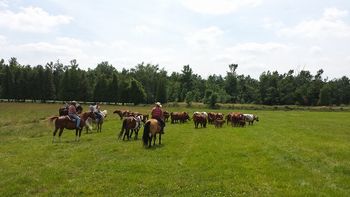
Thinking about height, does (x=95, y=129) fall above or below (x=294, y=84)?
below

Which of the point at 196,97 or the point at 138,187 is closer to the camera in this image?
the point at 138,187

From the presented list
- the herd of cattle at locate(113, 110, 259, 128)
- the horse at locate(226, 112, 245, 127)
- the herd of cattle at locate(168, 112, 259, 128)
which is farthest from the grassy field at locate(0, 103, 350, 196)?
the horse at locate(226, 112, 245, 127)

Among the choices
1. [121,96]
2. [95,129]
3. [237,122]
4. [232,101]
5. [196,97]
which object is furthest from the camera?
[232,101]

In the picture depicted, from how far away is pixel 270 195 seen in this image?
11.0m

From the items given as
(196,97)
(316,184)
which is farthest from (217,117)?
(196,97)

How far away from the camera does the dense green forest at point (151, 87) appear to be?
11775 cm

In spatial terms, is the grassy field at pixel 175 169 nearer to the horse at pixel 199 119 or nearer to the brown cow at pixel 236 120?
the horse at pixel 199 119

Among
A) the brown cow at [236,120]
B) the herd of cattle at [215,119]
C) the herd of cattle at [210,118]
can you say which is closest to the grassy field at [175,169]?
the herd of cattle at [210,118]

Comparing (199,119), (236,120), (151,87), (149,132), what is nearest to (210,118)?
(236,120)

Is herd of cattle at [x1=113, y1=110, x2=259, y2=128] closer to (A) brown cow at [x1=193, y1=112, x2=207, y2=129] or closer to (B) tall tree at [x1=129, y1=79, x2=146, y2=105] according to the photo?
(A) brown cow at [x1=193, y1=112, x2=207, y2=129]

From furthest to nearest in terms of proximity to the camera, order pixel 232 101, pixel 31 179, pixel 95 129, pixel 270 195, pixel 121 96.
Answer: pixel 232 101 < pixel 121 96 < pixel 95 129 < pixel 31 179 < pixel 270 195

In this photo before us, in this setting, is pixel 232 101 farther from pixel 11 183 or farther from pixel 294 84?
pixel 11 183

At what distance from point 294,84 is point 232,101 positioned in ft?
77.1

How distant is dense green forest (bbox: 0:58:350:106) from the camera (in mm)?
117750
